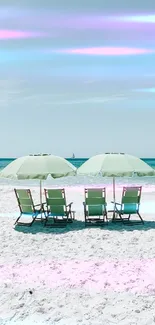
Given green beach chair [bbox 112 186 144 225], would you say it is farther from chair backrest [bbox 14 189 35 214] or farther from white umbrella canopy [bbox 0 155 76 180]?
chair backrest [bbox 14 189 35 214]

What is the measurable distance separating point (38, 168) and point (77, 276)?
12.8ft

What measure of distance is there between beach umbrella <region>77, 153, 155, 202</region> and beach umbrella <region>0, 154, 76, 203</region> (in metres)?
0.45

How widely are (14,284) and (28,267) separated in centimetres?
83

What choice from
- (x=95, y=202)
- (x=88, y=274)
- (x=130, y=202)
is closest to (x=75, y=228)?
(x=95, y=202)

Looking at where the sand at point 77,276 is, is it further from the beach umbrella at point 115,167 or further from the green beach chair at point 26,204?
the beach umbrella at point 115,167

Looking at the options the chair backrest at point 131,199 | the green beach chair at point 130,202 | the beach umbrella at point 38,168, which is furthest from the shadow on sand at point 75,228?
the beach umbrella at point 38,168

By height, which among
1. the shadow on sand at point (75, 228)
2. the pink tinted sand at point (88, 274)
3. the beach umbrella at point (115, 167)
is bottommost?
the shadow on sand at point (75, 228)

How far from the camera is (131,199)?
10547 mm

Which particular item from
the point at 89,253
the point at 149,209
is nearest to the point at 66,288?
the point at 89,253

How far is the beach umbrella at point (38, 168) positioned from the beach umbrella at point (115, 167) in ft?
1.47

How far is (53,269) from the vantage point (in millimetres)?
7043

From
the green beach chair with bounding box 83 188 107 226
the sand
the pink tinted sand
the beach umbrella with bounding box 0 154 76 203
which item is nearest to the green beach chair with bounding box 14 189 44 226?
the sand

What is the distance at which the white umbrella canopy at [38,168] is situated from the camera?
9844 mm

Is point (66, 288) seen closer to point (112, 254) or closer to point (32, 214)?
point (112, 254)
